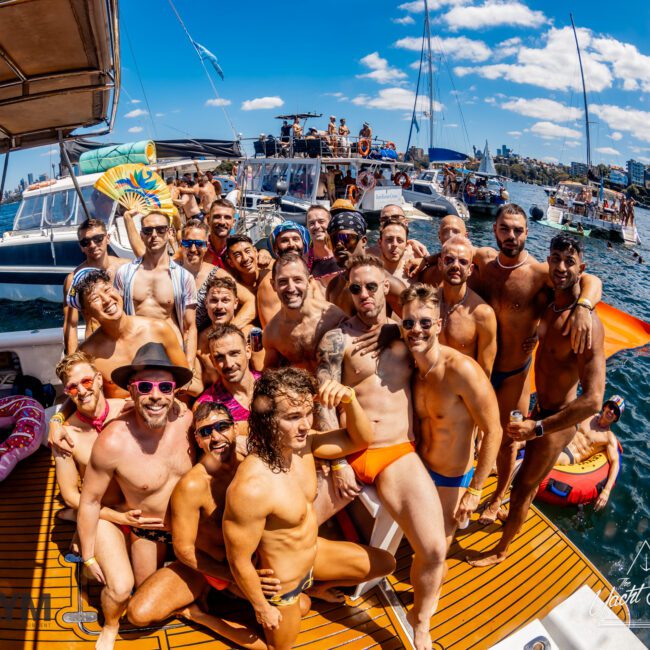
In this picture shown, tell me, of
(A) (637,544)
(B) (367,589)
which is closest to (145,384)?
(B) (367,589)

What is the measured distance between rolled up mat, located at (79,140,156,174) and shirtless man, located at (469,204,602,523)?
37.8ft

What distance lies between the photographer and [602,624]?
262cm

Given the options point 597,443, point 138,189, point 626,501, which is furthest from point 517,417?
point 138,189

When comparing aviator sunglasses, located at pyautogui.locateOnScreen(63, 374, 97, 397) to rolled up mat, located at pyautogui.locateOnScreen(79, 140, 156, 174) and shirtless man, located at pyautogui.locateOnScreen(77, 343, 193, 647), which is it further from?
rolled up mat, located at pyautogui.locateOnScreen(79, 140, 156, 174)

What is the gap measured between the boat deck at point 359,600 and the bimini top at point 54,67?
3034 millimetres

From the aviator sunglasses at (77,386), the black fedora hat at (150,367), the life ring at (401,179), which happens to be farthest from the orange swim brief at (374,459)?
the life ring at (401,179)

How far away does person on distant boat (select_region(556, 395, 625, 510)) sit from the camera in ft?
17.0

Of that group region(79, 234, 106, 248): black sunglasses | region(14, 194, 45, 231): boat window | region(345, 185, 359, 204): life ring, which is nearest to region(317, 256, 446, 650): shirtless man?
region(79, 234, 106, 248): black sunglasses

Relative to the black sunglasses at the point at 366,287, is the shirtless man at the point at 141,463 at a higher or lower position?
lower

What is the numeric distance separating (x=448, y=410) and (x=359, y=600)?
1377 millimetres

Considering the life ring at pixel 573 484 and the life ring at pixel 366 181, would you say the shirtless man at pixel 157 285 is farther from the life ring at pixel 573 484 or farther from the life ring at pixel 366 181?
the life ring at pixel 366 181

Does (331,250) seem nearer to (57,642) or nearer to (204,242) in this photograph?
(204,242)

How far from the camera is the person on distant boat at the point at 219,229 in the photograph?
15.8ft

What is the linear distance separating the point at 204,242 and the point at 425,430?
9.03 ft
